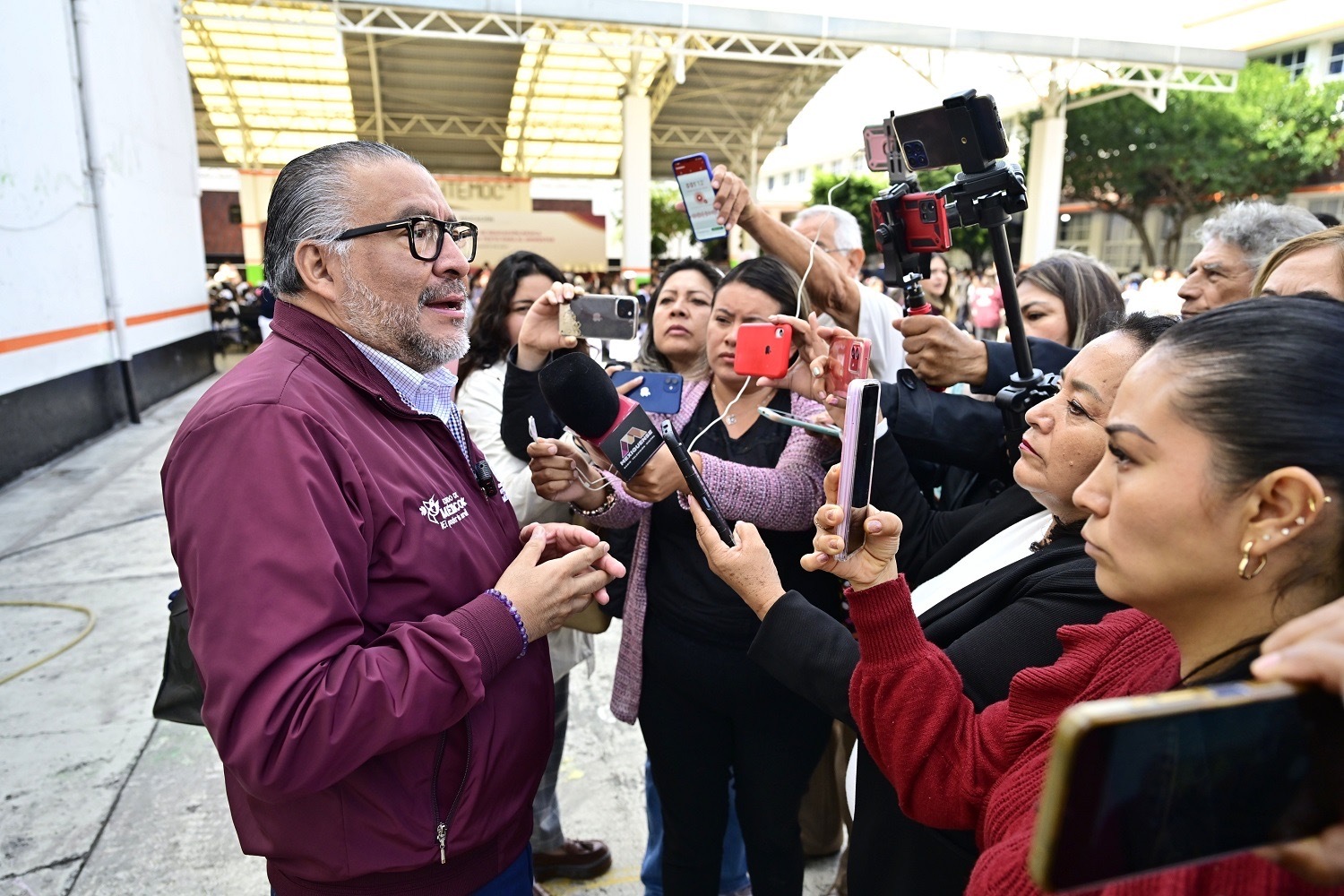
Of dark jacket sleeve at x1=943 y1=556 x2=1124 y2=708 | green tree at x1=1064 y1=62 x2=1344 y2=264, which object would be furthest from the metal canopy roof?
dark jacket sleeve at x1=943 y1=556 x2=1124 y2=708

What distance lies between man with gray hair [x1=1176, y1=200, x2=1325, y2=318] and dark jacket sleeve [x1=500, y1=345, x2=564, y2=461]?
1896mm

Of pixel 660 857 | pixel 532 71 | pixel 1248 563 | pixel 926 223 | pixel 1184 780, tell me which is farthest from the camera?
pixel 532 71

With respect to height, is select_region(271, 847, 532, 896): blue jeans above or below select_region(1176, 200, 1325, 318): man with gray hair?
below

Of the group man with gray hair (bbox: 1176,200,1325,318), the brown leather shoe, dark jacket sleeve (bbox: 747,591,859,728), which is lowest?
the brown leather shoe

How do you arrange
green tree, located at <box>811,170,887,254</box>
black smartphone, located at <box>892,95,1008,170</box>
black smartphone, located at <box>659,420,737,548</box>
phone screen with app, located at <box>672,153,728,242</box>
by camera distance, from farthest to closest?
1. green tree, located at <box>811,170,887,254</box>
2. phone screen with app, located at <box>672,153,728,242</box>
3. black smartphone, located at <box>892,95,1008,170</box>
4. black smartphone, located at <box>659,420,737,548</box>

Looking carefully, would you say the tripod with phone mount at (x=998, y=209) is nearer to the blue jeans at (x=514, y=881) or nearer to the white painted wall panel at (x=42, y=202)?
the blue jeans at (x=514, y=881)

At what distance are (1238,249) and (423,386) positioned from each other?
7.86ft

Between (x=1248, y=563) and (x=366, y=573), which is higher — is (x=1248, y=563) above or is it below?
above

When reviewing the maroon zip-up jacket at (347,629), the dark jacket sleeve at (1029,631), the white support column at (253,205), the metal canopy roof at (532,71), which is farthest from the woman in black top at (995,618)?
the white support column at (253,205)

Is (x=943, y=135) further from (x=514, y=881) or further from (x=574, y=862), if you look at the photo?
(x=574, y=862)

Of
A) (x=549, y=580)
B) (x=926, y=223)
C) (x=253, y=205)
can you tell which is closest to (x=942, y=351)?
(x=926, y=223)

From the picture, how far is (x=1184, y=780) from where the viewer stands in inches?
22.5

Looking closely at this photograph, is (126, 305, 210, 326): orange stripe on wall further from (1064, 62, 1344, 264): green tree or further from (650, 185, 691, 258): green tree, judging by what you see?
(1064, 62, 1344, 264): green tree

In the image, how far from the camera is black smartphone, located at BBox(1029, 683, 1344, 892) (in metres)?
0.55
